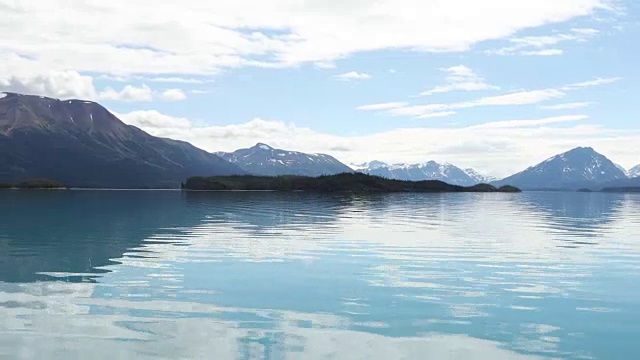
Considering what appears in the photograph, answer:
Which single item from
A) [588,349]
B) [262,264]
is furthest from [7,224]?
[588,349]

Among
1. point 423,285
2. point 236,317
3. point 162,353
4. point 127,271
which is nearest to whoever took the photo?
point 162,353

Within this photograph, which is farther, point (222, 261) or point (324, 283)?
point (222, 261)

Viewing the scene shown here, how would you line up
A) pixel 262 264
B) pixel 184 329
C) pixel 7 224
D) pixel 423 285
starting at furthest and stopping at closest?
pixel 7 224 < pixel 262 264 < pixel 423 285 < pixel 184 329

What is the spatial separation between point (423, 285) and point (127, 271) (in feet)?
54.6

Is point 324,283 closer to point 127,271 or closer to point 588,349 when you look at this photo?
point 127,271

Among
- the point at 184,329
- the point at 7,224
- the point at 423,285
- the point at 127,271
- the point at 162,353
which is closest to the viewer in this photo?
the point at 162,353

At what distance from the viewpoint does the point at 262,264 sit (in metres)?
37.6

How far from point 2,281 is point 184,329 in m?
14.8

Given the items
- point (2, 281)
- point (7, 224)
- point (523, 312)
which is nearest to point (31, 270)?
point (2, 281)

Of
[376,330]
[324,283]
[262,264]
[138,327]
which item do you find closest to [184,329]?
[138,327]

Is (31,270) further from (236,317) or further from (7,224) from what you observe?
(7,224)

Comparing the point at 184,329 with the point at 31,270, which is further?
the point at 31,270

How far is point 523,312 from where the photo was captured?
24.7 metres

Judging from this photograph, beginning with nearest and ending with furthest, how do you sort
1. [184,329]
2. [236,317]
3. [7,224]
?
[184,329] < [236,317] < [7,224]
